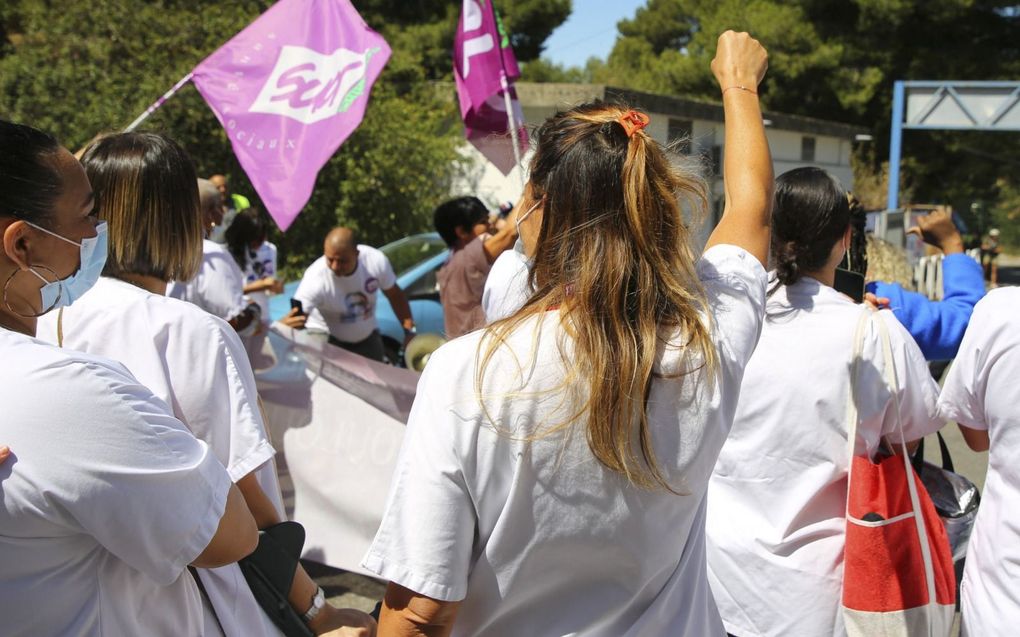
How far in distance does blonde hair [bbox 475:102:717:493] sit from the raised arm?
18 cm

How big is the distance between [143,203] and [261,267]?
4.48 meters

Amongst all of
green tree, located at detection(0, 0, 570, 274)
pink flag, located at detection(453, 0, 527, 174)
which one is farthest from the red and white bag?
green tree, located at detection(0, 0, 570, 274)

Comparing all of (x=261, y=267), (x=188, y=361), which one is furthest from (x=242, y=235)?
(x=188, y=361)

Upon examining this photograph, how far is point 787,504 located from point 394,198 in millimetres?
13893

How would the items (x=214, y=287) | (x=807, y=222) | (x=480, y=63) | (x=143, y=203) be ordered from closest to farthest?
(x=143, y=203)
(x=807, y=222)
(x=214, y=287)
(x=480, y=63)

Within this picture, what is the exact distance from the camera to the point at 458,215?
6098 mm

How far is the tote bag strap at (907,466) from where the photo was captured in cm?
222

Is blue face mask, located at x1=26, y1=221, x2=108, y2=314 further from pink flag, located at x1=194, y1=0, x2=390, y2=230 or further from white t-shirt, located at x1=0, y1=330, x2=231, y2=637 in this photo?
pink flag, located at x1=194, y1=0, x2=390, y2=230

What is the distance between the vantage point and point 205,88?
15.8 feet

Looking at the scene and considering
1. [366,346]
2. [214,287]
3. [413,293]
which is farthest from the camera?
[413,293]

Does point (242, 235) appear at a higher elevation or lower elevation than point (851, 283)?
lower

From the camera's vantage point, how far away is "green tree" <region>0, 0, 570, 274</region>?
1397 centimetres

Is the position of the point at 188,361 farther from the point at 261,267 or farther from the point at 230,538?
the point at 261,267

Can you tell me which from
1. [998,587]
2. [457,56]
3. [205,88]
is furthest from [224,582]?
[457,56]
